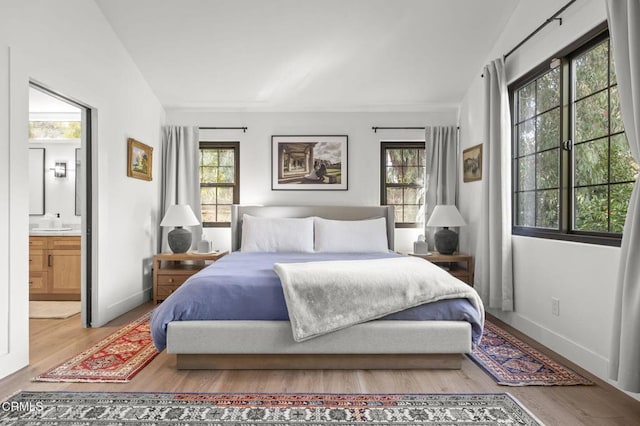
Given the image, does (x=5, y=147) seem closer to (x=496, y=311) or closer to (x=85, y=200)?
(x=85, y=200)

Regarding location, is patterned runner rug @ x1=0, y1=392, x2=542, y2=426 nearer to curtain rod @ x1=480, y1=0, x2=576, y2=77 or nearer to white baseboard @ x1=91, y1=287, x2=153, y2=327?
white baseboard @ x1=91, y1=287, x2=153, y2=327

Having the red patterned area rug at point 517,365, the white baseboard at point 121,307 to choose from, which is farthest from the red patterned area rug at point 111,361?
the red patterned area rug at point 517,365

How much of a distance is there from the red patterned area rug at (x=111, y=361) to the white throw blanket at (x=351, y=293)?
3.66 feet

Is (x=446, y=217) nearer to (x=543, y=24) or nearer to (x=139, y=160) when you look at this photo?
(x=543, y=24)

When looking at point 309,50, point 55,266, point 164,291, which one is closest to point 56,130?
point 55,266

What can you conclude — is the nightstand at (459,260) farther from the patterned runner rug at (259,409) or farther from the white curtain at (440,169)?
the patterned runner rug at (259,409)

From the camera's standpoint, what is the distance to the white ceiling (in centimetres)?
371

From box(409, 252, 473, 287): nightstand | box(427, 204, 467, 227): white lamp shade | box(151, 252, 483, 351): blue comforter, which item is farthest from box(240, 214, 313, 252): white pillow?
box(151, 252, 483, 351): blue comforter

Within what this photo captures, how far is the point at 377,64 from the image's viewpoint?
4473mm

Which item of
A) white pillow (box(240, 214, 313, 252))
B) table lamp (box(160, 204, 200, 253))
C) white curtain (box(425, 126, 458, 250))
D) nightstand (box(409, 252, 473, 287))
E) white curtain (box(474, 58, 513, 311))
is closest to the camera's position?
white curtain (box(474, 58, 513, 311))

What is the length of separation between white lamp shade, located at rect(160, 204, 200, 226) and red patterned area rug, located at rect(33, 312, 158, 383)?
1.43 meters

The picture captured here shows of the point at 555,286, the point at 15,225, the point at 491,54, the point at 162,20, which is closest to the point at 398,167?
the point at 491,54

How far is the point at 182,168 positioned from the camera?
512 centimetres

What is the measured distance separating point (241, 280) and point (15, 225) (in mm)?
1480
